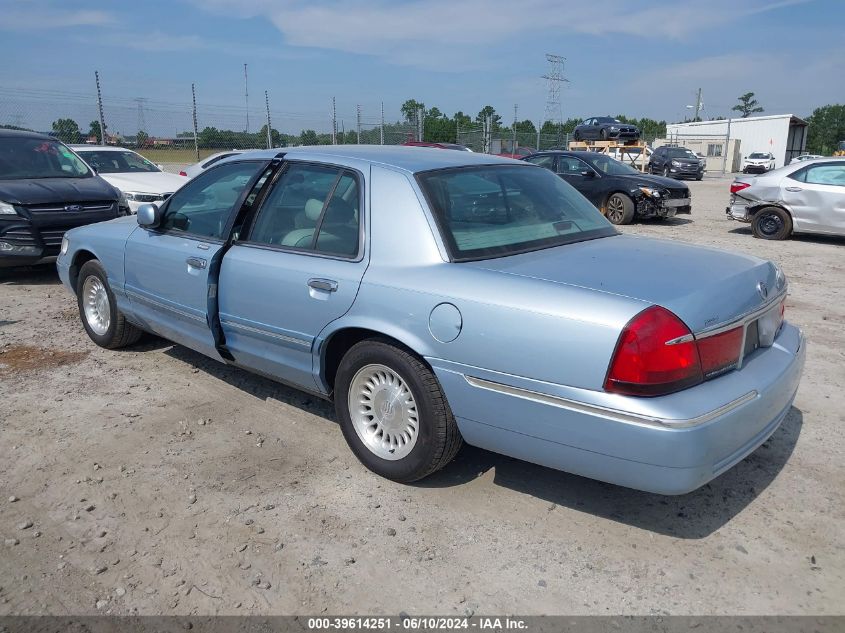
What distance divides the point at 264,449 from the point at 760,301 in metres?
2.66

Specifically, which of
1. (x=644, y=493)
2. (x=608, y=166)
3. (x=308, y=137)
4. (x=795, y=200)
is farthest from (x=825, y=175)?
(x=308, y=137)

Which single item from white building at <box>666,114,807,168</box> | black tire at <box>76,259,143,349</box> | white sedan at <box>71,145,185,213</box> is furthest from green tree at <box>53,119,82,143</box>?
white building at <box>666,114,807,168</box>

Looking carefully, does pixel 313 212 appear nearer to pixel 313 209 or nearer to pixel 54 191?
pixel 313 209

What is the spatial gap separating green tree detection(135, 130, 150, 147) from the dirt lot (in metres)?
16.9

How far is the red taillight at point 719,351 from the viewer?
2.75m

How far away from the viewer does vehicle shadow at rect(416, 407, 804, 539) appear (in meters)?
3.18

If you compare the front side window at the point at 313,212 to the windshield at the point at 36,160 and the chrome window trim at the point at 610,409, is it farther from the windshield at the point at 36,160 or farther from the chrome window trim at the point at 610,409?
the windshield at the point at 36,160

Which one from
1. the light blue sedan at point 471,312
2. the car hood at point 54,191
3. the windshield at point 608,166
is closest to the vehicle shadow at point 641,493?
the light blue sedan at point 471,312

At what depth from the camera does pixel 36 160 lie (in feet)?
28.3

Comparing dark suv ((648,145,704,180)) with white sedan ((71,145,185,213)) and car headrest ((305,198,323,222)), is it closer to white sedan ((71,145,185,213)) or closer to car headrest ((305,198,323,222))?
white sedan ((71,145,185,213))

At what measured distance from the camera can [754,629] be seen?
248 cm

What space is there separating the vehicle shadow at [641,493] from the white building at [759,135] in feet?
169

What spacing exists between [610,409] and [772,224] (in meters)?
11.1

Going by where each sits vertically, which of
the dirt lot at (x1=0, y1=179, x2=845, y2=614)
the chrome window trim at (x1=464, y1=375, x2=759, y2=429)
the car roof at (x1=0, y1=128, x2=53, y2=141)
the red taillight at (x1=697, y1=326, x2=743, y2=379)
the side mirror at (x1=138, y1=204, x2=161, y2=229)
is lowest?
the dirt lot at (x1=0, y1=179, x2=845, y2=614)
